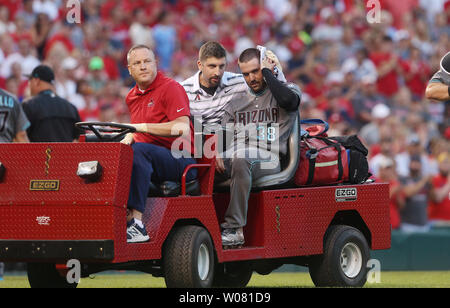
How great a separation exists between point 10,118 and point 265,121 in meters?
3.01

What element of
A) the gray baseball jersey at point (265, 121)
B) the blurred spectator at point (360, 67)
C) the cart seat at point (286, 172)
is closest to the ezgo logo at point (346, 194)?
the cart seat at point (286, 172)

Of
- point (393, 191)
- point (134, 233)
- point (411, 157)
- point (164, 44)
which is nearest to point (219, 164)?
point (134, 233)

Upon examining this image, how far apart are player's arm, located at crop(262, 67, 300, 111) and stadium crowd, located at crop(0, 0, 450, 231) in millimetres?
4519

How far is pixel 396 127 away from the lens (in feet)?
54.6


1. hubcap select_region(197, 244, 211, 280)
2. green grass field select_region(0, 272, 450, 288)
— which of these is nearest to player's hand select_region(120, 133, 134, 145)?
hubcap select_region(197, 244, 211, 280)

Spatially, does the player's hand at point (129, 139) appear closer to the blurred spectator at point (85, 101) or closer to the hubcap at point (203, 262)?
the hubcap at point (203, 262)

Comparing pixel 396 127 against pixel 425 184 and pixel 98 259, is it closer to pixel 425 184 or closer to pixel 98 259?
pixel 425 184

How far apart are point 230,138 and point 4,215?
2.33m

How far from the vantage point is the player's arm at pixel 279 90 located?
8641 mm

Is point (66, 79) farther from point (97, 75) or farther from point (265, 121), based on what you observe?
point (265, 121)

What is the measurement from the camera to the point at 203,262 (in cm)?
802

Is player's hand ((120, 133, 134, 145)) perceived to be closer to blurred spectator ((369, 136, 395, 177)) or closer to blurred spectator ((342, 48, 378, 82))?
blurred spectator ((369, 136, 395, 177))

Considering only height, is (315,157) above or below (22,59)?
below

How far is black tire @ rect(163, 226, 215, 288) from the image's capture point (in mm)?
7660
